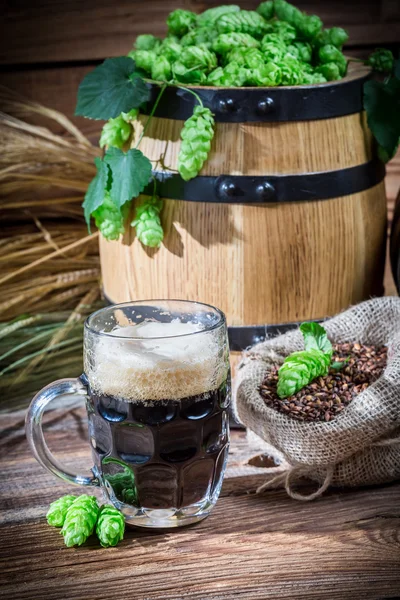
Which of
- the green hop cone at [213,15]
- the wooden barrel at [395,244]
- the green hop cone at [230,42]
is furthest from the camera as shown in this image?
the wooden barrel at [395,244]

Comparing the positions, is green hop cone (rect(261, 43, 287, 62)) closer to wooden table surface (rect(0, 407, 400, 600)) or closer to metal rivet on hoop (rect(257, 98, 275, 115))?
metal rivet on hoop (rect(257, 98, 275, 115))

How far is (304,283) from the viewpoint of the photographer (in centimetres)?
159

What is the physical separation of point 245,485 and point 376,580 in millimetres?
335

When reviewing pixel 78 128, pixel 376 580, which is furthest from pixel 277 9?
pixel 376 580

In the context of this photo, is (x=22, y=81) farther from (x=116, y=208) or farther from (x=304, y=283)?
(x=304, y=283)

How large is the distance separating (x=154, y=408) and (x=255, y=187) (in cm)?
53

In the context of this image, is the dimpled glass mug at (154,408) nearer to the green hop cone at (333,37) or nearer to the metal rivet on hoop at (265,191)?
the metal rivet on hoop at (265,191)

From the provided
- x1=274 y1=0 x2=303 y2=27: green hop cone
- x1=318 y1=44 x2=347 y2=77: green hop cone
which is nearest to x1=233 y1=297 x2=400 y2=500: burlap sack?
x1=318 y1=44 x2=347 y2=77: green hop cone

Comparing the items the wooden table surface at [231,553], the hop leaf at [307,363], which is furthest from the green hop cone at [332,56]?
the wooden table surface at [231,553]

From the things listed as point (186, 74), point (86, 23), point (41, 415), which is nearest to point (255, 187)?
point (186, 74)

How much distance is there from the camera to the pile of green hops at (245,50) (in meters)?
1.51

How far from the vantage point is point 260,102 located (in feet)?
4.85

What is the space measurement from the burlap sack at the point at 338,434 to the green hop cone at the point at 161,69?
1.87 feet

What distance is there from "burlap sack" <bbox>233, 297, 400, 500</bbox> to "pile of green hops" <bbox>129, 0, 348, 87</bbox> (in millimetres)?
536
